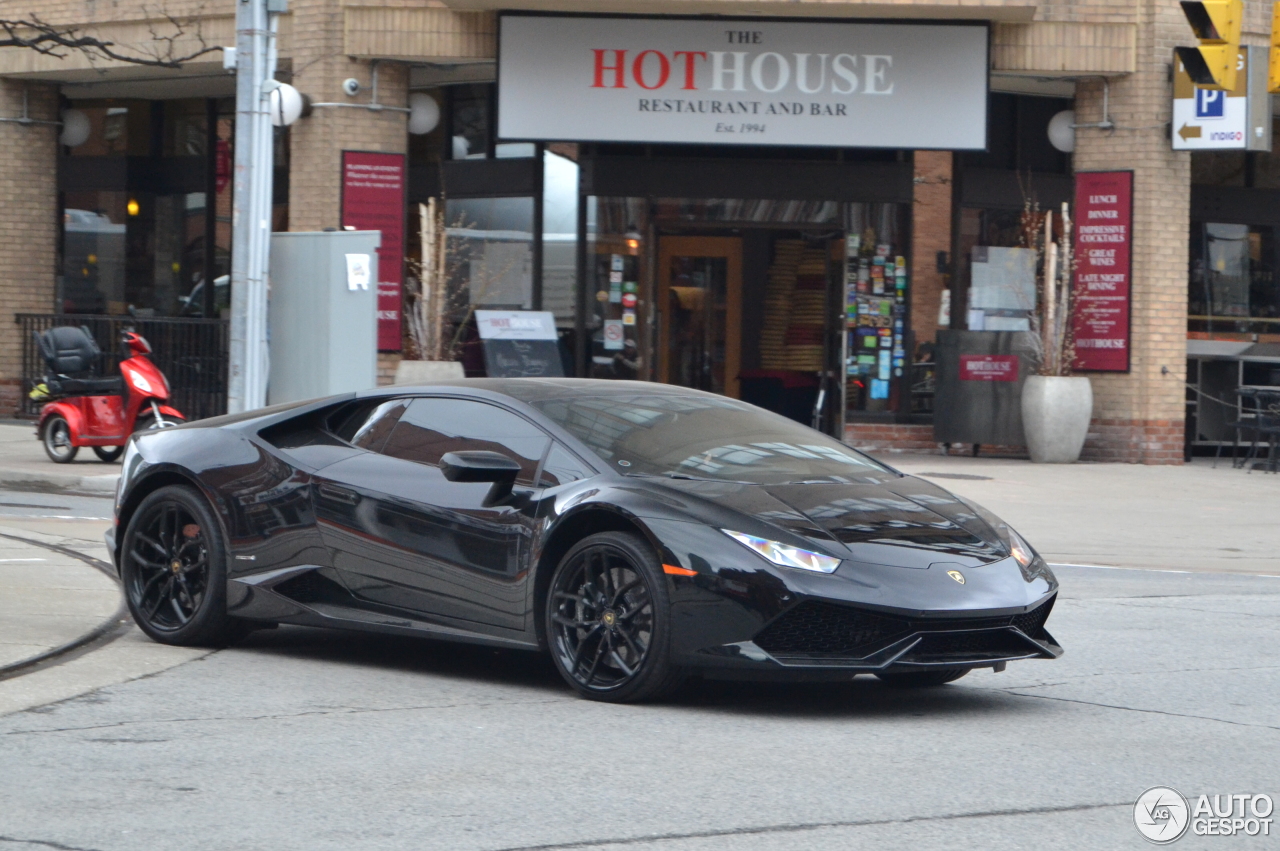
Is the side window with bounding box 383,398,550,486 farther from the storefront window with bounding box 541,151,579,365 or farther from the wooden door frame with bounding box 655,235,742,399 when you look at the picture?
the wooden door frame with bounding box 655,235,742,399

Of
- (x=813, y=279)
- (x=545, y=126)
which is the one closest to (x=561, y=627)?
(x=545, y=126)

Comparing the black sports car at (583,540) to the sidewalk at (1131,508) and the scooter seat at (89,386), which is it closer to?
the sidewalk at (1131,508)

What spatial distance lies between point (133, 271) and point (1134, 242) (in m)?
13.4

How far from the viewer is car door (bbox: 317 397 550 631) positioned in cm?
655

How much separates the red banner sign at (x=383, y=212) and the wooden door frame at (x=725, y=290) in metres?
3.12

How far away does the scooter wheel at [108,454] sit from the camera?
16594mm

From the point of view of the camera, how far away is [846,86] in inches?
743

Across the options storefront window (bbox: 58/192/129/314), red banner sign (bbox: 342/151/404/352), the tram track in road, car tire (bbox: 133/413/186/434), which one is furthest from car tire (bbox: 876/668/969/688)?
storefront window (bbox: 58/192/129/314)

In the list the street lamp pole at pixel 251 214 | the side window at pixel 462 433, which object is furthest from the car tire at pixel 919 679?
the street lamp pole at pixel 251 214

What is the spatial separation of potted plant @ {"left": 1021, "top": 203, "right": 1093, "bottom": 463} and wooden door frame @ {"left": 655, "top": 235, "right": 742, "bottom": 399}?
364 centimetres

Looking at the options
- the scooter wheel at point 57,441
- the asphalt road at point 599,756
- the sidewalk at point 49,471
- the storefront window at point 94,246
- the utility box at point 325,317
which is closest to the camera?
the asphalt road at point 599,756

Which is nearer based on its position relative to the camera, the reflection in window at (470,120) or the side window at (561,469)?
the side window at (561,469)

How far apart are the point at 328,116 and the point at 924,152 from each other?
6905 mm

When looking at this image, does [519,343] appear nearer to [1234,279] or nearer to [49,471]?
[49,471]
